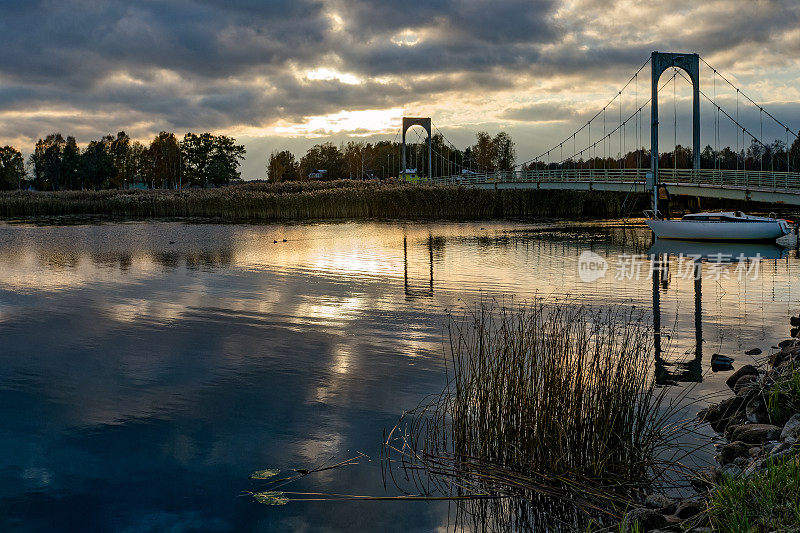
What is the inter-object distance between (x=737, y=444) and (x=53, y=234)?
35.5 meters

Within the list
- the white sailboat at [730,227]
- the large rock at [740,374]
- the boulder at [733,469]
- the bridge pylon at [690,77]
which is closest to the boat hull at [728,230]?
the white sailboat at [730,227]

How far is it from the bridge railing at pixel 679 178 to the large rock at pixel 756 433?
29372mm

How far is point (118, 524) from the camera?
5246 mm

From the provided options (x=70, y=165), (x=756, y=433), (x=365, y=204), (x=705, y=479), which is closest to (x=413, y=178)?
(x=365, y=204)

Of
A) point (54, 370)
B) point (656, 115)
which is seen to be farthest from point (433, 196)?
point (54, 370)

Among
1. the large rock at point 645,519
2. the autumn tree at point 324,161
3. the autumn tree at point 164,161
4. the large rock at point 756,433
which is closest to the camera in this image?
the large rock at point 645,519

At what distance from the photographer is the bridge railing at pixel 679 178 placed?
3338 centimetres

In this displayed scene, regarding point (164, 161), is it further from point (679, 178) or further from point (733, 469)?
point (733, 469)

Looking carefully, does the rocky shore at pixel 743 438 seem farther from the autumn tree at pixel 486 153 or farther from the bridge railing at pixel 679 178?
the autumn tree at pixel 486 153

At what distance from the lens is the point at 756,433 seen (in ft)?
19.6

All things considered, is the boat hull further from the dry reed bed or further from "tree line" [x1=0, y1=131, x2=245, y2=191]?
"tree line" [x1=0, y1=131, x2=245, y2=191]

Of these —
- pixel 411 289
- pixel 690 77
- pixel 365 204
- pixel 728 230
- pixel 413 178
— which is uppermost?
pixel 690 77

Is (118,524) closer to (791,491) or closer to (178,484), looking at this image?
(178,484)

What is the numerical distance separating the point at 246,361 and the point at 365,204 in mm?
39481
